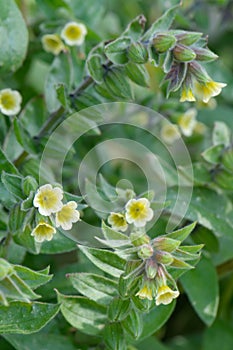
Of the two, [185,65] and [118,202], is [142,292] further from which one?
[185,65]

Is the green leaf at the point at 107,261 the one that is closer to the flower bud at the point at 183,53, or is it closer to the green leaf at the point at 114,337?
the green leaf at the point at 114,337

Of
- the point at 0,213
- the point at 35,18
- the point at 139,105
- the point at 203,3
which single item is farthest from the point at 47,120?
the point at 203,3

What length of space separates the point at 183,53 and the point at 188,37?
0.04 metres

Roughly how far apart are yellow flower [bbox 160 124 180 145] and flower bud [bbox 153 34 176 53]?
383mm

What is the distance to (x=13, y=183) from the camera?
1023mm

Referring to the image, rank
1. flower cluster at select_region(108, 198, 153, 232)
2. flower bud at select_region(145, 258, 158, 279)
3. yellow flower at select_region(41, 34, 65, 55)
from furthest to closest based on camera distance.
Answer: yellow flower at select_region(41, 34, 65, 55) → flower cluster at select_region(108, 198, 153, 232) → flower bud at select_region(145, 258, 158, 279)

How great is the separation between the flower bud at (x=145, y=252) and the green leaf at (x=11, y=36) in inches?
20.9

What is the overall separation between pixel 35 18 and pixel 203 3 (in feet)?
1.42

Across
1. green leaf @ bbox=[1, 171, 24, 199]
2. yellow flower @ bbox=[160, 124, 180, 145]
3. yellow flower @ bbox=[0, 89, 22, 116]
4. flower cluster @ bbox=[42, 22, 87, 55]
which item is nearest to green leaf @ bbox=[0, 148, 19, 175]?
green leaf @ bbox=[1, 171, 24, 199]

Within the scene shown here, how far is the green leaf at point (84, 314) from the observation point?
1.08 m

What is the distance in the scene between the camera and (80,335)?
45.9 inches

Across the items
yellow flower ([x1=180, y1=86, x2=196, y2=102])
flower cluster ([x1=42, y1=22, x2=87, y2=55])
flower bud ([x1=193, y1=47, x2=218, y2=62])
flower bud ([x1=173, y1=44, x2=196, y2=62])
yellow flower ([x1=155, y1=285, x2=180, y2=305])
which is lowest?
yellow flower ([x1=155, y1=285, x2=180, y2=305])

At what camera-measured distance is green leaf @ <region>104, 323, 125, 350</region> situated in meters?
1.07

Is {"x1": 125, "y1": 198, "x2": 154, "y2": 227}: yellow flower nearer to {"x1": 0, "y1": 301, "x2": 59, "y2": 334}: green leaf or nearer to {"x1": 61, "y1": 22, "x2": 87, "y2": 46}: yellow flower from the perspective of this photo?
{"x1": 0, "y1": 301, "x2": 59, "y2": 334}: green leaf
